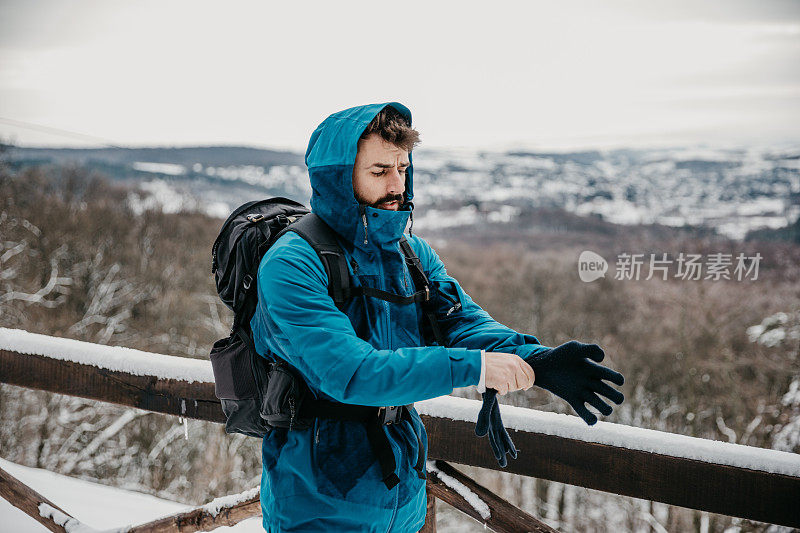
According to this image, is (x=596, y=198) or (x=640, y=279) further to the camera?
(x=596, y=198)

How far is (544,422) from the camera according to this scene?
1.63m

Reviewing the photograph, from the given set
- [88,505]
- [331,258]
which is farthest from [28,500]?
[331,258]

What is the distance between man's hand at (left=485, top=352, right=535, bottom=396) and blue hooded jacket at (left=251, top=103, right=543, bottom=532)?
0.10 feet

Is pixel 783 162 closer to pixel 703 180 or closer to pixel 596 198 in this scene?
pixel 703 180

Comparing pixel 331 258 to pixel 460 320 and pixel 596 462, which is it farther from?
pixel 596 462

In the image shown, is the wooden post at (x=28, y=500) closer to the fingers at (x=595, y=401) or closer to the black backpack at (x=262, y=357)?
the black backpack at (x=262, y=357)

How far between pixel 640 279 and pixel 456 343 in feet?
104

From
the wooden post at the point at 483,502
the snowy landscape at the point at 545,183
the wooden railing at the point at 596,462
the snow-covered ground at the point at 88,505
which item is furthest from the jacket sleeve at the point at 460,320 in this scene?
the snowy landscape at the point at 545,183

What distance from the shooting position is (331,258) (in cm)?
120

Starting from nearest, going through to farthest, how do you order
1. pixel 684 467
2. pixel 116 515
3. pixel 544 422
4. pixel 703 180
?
pixel 684 467
pixel 544 422
pixel 116 515
pixel 703 180

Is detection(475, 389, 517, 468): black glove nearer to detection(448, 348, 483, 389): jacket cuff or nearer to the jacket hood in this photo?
detection(448, 348, 483, 389): jacket cuff

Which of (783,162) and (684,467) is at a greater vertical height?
(783,162)

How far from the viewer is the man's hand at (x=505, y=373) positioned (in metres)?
1.10

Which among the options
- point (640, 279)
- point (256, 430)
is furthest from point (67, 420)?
point (640, 279)
